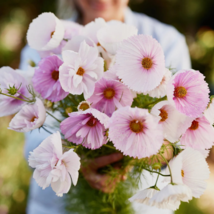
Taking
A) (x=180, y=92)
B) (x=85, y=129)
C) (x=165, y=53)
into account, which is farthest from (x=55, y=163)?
(x=165, y=53)

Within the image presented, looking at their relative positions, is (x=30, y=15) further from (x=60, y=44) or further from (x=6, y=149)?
(x=60, y=44)

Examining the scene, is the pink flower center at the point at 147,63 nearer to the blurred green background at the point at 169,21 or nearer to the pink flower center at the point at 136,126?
the pink flower center at the point at 136,126

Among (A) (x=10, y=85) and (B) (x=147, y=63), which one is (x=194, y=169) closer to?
(B) (x=147, y=63)

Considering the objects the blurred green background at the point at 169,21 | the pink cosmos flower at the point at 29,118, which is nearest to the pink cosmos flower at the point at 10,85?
the pink cosmos flower at the point at 29,118

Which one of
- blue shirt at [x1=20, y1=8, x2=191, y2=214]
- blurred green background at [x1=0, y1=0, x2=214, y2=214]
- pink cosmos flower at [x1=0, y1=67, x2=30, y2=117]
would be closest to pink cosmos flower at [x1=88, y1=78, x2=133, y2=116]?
pink cosmos flower at [x1=0, y1=67, x2=30, y2=117]

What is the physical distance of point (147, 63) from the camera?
0.28 metres

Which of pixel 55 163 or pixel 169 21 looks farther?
pixel 169 21

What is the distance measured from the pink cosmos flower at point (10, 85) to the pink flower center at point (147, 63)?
166 millimetres

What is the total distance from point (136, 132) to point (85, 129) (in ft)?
0.21

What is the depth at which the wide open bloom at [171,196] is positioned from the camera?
25cm

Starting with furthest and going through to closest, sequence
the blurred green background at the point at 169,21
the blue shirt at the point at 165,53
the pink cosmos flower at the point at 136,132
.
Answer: the blurred green background at the point at 169,21
the blue shirt at the point at 165,53
the pink cosmos flower at the point at 136,132

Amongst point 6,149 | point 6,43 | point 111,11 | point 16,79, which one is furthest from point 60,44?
point 6,43

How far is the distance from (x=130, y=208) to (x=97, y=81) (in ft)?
1.24

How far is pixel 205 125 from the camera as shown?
0.96 feet
